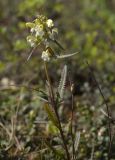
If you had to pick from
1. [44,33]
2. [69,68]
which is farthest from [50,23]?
[69,68]

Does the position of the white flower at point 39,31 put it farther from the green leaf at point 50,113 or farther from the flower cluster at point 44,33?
the green leaf at point 50,113

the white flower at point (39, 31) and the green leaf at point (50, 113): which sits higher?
the white flower at point (39, 31)

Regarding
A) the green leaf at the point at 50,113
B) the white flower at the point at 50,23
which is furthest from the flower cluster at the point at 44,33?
the green leaf at the point at 50,113

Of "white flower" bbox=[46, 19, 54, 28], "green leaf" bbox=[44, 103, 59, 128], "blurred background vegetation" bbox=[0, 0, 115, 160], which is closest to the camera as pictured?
"white flower" bbox=[46, 19, 54, 28]

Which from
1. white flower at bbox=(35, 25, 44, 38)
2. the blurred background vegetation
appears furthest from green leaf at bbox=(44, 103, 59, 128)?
white flower at bbox=(35, 25, 44, 38)

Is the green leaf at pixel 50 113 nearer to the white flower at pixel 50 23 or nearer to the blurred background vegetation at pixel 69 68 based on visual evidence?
the blurred background vegetation at pixel 69 68

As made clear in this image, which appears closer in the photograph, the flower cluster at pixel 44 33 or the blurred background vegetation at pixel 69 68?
the flower cluster at pixel 44 33

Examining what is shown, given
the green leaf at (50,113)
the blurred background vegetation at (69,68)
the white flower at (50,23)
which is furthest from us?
the blurred background vegetation at (69,68)

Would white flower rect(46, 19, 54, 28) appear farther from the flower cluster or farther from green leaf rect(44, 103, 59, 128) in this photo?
green leaf rect(44, 103, 59, 128)

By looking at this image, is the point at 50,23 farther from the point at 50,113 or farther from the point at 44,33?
the point at 50,113

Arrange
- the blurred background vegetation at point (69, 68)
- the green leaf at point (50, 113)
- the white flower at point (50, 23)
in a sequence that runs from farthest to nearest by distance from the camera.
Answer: the blurred background vegetation at point (69, 68), the green leaf at point (50, 113), the white flower at point (50, 23)
